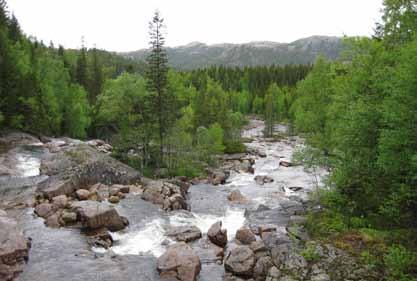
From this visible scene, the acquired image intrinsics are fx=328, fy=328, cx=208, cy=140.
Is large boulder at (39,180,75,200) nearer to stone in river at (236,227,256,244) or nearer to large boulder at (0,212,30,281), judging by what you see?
large boulder at (0,212,30,281)

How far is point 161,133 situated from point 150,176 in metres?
5.23

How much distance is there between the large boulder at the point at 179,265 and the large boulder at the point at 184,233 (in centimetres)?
332

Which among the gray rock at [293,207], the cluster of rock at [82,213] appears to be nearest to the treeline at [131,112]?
the gray rock at [293,207]

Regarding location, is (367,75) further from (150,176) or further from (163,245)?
(150,176)

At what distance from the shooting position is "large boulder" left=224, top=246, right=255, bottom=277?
16281 millimetres

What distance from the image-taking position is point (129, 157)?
41.0 metres

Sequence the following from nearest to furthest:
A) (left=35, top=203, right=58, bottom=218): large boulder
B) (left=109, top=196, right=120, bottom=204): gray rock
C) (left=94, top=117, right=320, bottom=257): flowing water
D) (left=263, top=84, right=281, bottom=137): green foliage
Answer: (left=94, top=117, right=320, bottom=257): flowing water → (left=35, top=203, right=58, bottom=218): large boulder → (left=109, top=196, right=120, bottom=204): gray rock → (left=263, top=84, right=281, bottom=137): green foliage

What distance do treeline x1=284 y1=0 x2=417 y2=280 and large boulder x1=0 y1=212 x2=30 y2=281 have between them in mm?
15431

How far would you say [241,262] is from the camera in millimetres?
16781

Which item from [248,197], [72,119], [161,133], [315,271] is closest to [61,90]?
[72,119]

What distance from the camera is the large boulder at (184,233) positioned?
803 inches

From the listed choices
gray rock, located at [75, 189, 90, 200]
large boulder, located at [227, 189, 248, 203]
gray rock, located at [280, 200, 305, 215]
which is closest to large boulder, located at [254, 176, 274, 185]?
large boulder, located at [227, 189, 248, 203]

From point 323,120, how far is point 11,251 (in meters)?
26.1

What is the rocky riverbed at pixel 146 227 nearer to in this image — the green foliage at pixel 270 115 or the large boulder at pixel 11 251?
the large boulder at pixel 11 251
